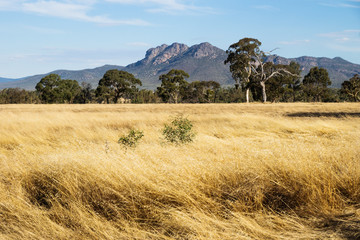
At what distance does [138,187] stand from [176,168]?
563 millimetres

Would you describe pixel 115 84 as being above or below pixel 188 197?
above

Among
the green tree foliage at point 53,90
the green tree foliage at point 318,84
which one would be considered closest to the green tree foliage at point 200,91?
the green tree foliage at point 318,84

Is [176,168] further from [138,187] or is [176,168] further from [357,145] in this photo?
[357,145]

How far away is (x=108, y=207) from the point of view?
3.19m

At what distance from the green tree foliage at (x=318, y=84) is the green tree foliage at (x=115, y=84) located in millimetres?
38876

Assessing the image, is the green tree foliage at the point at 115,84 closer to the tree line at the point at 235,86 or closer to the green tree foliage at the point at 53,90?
the tree line at the point at 235,86

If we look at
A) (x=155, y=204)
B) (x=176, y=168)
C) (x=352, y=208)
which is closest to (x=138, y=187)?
(x=155, y=204)

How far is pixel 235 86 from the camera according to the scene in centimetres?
4944

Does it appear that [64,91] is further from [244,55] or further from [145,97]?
[244,55]

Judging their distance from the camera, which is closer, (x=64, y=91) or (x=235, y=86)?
(x=235, y=86)

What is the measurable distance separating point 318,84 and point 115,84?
4540cm

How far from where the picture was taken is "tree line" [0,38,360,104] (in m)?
44.9

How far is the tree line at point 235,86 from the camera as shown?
44875 mm

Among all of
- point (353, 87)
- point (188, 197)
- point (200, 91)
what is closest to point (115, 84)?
point (200, 91)
